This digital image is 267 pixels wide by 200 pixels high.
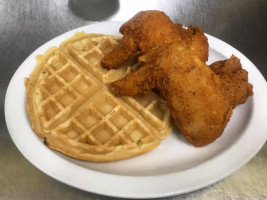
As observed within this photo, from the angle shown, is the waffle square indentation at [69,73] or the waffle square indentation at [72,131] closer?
the waffle square indentation at [72,131]

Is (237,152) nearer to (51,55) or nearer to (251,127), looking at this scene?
(251,127)

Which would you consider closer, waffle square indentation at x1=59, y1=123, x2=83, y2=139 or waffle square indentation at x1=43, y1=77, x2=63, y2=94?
waffle square indentation at x1=59, y1=123, x2=83, y2=139

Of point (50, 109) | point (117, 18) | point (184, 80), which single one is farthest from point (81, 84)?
point (117, 18)

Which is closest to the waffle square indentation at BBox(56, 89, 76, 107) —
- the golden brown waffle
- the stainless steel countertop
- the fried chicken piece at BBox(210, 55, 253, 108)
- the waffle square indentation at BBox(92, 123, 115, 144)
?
the golden brown waffle

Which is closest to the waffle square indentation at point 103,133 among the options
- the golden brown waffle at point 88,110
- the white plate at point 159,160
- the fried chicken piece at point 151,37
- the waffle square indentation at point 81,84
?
the golden brown waffle at point 88,110

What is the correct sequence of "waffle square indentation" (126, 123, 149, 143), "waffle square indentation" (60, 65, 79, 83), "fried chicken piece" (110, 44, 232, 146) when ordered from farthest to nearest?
"waffle square indentation" (60, 65, 79, 83), "waffle square indentation" (126, 123, 149, 143), "fried chicken piece" (110, 44, 232, 146)

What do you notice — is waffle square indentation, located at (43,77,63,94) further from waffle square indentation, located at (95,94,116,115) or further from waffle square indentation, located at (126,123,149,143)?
waffle square indentation, located at (126,123,149,143)

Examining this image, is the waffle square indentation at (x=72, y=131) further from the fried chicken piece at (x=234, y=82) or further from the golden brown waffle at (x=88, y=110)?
the fried chicken piece at (x=234, y=82)
